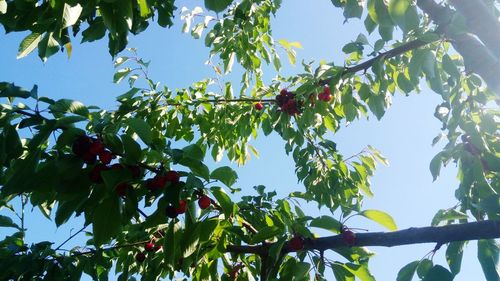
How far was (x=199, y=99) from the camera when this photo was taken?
3.07 meters

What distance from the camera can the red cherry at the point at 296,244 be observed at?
139cm

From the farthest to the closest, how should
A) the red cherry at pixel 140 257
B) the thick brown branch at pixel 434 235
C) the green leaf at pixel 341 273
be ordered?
the red cherry at pixel 140 257, the green leaf at pixel 341 273, the thick brown branch at pixel 434 235

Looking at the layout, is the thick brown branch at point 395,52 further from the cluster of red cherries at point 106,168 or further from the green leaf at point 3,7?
the green leaf at point 3,7

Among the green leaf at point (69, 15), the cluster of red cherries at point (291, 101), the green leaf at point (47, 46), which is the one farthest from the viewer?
the cluster of red cherries at point (291, 101)

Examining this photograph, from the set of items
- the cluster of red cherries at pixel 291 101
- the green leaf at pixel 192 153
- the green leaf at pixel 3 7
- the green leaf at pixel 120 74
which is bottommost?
the green leaf at pixel 192 153

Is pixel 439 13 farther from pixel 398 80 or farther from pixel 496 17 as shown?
pixel 398 80

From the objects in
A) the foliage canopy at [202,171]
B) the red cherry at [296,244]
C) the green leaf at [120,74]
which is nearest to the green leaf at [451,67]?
the foliage canopy at [202,171]

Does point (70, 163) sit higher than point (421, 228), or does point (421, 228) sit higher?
point (70, 163)

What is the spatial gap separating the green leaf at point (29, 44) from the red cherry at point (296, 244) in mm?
1374

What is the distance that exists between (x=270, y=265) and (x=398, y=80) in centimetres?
139

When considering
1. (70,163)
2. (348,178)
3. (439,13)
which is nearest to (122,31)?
(70,163)

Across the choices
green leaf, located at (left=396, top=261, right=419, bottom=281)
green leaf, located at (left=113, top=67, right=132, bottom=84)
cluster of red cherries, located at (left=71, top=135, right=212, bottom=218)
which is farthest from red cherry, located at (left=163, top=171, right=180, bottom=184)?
green leaf, located at (left=113, top=67, right=132, bottom=84)

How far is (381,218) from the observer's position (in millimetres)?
1479

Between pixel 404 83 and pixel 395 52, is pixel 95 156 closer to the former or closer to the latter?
pixel 395 52
